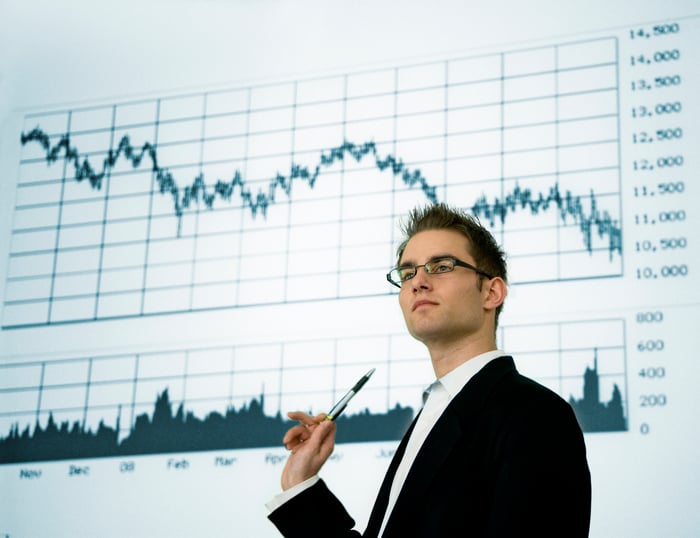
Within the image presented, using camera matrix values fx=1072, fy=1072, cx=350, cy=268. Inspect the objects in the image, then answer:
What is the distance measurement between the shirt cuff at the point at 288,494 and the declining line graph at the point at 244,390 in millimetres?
910

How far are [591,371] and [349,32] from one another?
4.35ft

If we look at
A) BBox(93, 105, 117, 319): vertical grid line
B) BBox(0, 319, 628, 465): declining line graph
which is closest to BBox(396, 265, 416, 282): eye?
BBox(0, 319, 628, 465): declining line graph

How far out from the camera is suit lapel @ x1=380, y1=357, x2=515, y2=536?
1.65 meters

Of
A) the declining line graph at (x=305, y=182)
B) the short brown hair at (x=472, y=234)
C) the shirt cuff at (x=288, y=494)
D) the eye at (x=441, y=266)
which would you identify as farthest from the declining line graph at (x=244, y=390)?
the shirt cuff at (x=288, y=494)

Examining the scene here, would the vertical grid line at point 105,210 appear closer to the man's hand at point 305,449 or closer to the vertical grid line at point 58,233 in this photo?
the vertical grid line at point 58,233

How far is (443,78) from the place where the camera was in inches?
124

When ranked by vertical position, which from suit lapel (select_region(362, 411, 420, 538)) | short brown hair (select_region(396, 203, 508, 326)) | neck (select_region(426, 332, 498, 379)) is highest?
short brown hair (select_region(396, 203, 508, 326))

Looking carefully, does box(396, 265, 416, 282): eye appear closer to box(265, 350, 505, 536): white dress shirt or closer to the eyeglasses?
the eyeglasses

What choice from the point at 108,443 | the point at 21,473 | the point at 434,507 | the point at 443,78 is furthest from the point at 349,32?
the point at 434,507

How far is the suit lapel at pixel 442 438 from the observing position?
5.41 feet

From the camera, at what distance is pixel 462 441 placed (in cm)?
167

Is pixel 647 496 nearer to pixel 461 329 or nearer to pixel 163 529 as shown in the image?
pixel 461 329

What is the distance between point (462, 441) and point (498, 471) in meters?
0.09

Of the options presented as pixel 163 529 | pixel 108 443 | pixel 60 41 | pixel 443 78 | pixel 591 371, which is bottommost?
pixel 163 529
